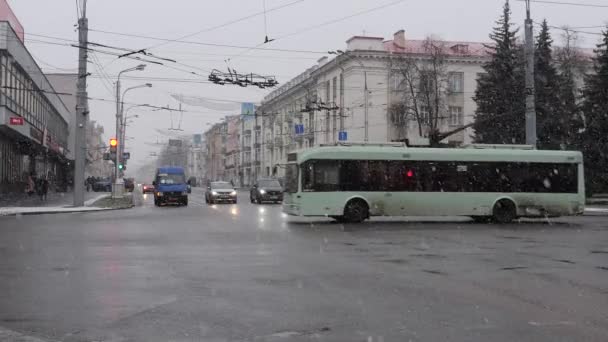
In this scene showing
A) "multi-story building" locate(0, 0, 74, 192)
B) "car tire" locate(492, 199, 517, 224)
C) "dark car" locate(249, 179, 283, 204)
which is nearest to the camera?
"car tire" locate(492, 199, 517, 224)

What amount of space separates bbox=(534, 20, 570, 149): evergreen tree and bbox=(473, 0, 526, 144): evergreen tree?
1347 millimetres

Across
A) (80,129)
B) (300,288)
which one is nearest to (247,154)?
(80,129)

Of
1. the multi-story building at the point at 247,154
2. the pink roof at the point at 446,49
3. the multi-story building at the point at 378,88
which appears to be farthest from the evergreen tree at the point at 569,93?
the multi-story building at the point at 247,154

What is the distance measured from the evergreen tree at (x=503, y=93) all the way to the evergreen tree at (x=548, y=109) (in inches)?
53.0

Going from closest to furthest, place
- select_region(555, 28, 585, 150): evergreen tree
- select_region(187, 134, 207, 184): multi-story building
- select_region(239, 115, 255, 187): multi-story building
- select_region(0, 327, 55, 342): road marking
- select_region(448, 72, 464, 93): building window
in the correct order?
select_region(0, 327, 55, 342): road marking → select_region(555, 28, 585, 150): evergreen tree → select_region(448, 72, 464, 93): building window → select_region(239, 115, 255, 187): multi-story building → select_region(187, 134, 207, 184): multi-story building

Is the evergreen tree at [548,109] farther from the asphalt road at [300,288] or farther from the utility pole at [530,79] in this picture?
the asphalt road at [300,288]

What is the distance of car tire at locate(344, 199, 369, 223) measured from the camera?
22.4 meters

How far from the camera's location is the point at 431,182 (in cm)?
2327

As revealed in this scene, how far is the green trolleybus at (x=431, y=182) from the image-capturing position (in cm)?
2241

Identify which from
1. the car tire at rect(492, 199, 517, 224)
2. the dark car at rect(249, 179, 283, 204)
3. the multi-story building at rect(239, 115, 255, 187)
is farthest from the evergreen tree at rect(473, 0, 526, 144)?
the multi-story building at rect(239, 115, 255, 187)

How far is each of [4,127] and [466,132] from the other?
139 ft

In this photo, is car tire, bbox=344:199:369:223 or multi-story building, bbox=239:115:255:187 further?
multi-story building, bbox=239:115:255:187

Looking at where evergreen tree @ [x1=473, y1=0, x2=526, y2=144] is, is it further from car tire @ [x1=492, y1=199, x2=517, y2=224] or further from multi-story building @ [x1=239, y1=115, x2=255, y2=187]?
multi-story building @ [x1=239, y1=115, x2=255, y2=187]

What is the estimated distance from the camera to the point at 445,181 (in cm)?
2338
